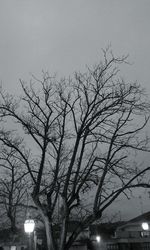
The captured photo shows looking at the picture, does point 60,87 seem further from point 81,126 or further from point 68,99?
point 81,126

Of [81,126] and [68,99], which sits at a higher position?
[68,99]

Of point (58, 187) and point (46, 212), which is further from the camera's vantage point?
point (58, 187)

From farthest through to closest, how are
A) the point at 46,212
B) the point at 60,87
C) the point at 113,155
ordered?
the point at 60,87 < the point at 113,155 < the point at 46,212

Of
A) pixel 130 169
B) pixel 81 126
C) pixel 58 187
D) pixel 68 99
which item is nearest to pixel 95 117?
pixel 81 126

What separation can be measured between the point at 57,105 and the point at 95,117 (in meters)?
2.06

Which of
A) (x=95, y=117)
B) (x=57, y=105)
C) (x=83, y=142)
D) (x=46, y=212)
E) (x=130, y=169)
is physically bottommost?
(x=46, y=212)

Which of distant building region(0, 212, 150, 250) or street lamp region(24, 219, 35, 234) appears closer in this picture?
distant building region(0, 212, 150, 250)

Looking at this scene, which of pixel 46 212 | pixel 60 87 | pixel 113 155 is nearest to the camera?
pixel 46 212

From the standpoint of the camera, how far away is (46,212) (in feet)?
38.7

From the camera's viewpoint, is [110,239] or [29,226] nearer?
[29,226]

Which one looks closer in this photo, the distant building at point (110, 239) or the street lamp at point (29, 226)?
the distant building at point (110, 239)

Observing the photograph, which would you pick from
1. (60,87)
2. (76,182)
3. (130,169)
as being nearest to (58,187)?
(76,182)

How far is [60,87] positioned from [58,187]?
4.89m

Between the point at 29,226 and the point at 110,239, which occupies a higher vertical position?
the point at 29,226
